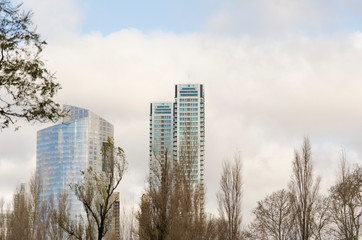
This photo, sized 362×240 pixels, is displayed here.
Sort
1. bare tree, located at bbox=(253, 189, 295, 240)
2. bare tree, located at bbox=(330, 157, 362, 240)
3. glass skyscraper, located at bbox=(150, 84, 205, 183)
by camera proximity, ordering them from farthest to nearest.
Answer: glass skyscraper, located at bbox=(150, 84, 205, 183)
bare tree, located at bbox=(253, 189, 295, 240)
bare tree, located at bbox=(330, 157, 362, 240)

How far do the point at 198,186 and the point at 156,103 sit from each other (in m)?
161

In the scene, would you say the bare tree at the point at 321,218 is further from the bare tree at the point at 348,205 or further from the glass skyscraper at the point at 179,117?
the glass skyscraper at the point at 179,117

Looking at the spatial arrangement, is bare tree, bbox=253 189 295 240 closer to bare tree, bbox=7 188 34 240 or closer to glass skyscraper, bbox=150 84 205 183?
bare tree, bbox=7 188 34 240

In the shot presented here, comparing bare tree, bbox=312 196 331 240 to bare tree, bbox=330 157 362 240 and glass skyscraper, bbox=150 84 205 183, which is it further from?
glass skyscraper, bbox=150 84 205 183

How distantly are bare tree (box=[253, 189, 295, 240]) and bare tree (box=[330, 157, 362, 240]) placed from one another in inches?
323

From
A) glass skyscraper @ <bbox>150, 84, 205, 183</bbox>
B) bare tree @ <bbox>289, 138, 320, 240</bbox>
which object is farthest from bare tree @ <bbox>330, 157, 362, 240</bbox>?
glass skyscraper @ <bbox>150, 84, 205, 183</bbox>

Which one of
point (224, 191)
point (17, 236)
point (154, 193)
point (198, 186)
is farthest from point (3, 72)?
point (17, 236)

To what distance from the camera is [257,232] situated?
51.4 metres

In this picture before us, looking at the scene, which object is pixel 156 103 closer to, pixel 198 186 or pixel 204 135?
pixel 204 135

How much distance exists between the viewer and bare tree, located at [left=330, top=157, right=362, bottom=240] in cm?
3638

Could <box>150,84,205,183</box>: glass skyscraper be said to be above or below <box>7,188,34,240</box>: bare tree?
above

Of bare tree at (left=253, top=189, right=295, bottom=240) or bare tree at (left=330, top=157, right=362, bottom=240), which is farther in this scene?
bare tree at (left=253, top=189, right=295, bottom=240)

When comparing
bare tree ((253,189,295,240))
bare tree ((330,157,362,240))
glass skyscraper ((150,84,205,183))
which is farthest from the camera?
glass skyscraper ((150,84,205,183))

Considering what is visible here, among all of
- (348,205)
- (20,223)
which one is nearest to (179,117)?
(20,223)
